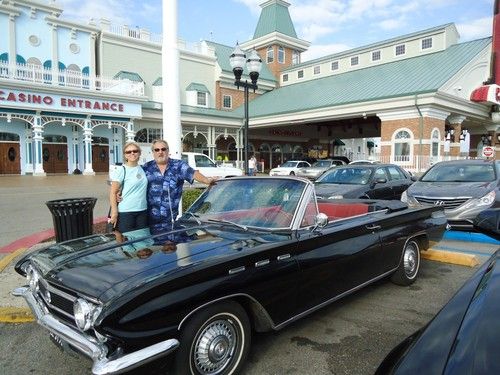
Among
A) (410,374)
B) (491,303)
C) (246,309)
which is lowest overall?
(246,309)

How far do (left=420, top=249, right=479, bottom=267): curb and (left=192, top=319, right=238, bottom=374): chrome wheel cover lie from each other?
14.0 ft

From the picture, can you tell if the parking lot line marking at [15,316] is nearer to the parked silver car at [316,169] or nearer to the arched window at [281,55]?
the parked silver car at [316,169]

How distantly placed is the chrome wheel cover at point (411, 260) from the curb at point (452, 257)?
3.90ft

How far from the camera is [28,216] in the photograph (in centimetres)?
1009

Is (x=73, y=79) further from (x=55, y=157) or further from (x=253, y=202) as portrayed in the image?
(x=253, y=202)

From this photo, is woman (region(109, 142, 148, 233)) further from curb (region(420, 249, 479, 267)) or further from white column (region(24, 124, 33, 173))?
white column (region(24, 124, 33, 173))

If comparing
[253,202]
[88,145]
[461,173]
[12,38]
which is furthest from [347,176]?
[12,38]

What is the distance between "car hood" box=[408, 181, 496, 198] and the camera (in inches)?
298

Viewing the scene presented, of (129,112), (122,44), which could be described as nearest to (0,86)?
(129,112)

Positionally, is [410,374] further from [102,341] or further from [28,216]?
[28,216]

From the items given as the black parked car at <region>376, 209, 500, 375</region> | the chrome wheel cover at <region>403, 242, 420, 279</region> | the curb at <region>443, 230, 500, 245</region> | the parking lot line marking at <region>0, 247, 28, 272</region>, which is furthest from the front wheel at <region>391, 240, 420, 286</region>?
Answer: the parking lot line marking at <region>0, 247, 28, 272</region>

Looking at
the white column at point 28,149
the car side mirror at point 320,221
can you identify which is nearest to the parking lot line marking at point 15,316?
the car side mirror at point 320,221

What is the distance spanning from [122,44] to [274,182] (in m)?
31.3

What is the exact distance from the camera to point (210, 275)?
8.68ft
